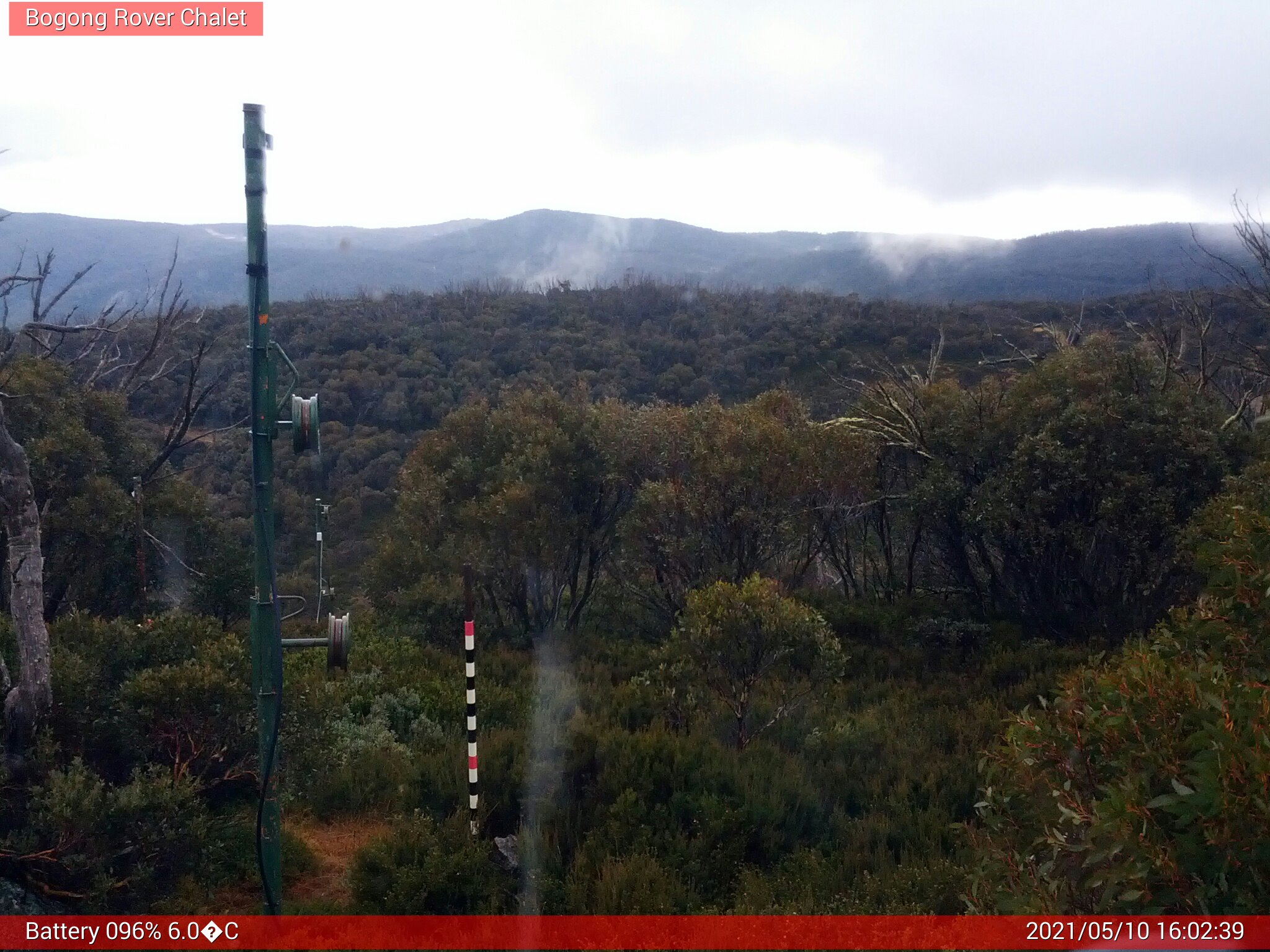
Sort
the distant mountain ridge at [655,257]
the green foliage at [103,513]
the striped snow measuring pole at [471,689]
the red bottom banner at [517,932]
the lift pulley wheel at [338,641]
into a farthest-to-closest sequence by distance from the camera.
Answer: the distant mountain ridge at [655,257] < the green foliage at [103,513] < the striped snow measuring pole at [471,689] < the lift pulley wheel at [338,641] < the red bottom banner at [517,932]

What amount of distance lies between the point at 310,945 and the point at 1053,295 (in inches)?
1955

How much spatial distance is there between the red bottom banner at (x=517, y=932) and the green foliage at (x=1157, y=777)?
14.1 inches

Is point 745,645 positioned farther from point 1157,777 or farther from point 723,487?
point 1157,777

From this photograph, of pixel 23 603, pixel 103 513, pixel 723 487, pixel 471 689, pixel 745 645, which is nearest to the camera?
pixel 23 603

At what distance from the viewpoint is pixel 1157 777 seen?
2922 millimetres

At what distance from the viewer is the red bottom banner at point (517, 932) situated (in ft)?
13.7

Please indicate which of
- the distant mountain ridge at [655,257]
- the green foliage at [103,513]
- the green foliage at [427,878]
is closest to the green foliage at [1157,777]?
the green foliage at [427,878]

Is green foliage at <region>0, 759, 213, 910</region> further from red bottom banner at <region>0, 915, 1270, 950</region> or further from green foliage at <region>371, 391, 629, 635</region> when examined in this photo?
green foliage at <region>371, 391, 629, 635</region>

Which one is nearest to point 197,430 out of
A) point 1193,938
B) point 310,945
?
point 310,945

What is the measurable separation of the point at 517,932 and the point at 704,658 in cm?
343

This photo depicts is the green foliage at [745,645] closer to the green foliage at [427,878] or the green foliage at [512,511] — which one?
the green foliage at [427,878]

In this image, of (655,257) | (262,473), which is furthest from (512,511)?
(655,257)

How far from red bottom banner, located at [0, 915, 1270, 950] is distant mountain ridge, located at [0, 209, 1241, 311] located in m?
16.2

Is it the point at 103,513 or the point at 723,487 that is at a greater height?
the point at 723,487
